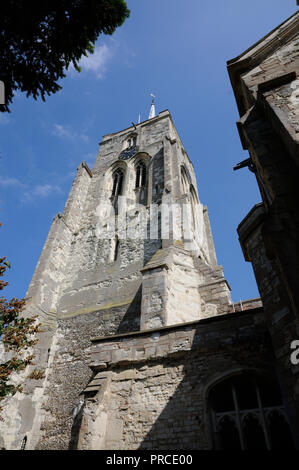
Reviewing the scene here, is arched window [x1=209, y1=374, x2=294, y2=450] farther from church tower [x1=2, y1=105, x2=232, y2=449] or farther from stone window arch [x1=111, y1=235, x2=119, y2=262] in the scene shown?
stone window arch [x1=111, y1=235, x2=119, y2=262]

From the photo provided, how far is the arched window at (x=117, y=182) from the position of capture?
19478 millimetres

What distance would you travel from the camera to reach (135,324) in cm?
1055

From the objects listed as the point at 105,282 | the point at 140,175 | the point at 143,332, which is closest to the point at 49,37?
the point at 143,332

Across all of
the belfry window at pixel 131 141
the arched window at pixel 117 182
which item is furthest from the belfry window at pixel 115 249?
the belfry window at pixel 131 141

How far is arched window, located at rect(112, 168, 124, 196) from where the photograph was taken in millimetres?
19478

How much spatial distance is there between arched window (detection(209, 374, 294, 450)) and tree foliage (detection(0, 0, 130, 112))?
6.56m

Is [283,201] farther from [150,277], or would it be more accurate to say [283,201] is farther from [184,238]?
[184,238]

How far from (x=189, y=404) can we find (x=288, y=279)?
3413 millimetres

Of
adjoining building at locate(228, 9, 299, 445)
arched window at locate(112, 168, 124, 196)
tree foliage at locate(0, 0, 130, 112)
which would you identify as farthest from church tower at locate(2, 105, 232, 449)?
tree foliage at locate(0, 0, 130, 112)

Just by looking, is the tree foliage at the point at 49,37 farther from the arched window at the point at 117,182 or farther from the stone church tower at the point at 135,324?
the arched window at the point at 117,182

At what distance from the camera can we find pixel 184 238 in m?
12.7

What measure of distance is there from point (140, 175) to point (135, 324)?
11527 mm

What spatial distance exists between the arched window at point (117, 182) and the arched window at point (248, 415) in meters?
15.4
